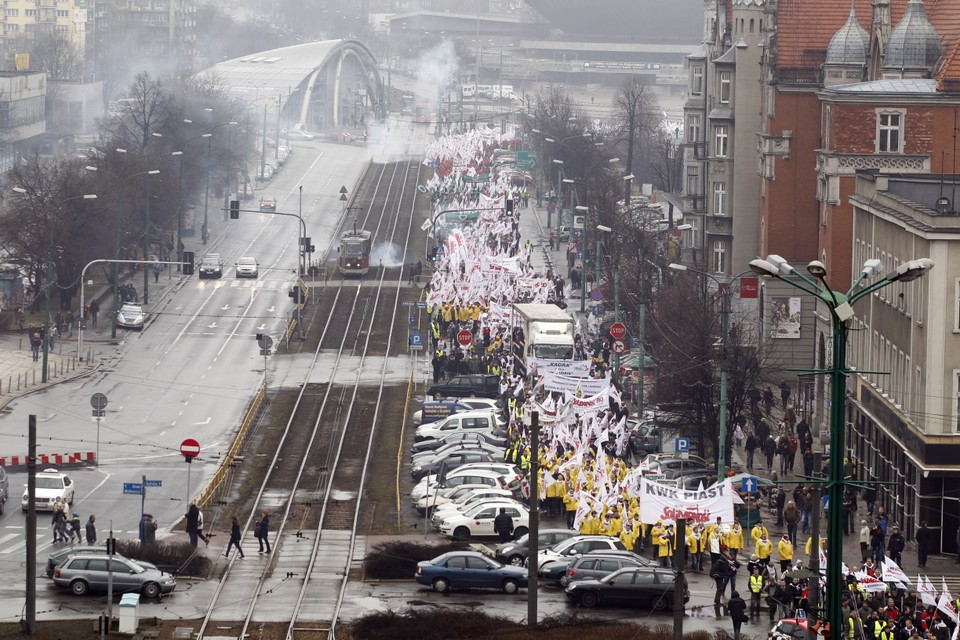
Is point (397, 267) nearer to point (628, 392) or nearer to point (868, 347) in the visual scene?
point (628, 392)

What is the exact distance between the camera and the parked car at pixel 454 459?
67.2m

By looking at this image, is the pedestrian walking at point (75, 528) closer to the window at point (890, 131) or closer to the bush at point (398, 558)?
the bush at point (398, 558)

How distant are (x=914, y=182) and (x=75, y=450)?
3021 centimetres

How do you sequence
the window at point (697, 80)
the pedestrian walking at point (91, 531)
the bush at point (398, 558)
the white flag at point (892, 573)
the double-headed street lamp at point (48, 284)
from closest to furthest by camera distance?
the white flag at point (892, 573) → the bush at point (398, 558) → the pedestrian walking at point (91, 531) → the double-headed street lamp at point (48, 284) → the window at point (697, 80)

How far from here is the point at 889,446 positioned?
62.0 metres

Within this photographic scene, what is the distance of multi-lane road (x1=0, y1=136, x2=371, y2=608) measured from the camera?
6384 centimetres

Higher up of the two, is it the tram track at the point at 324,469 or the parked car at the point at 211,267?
the parked car at the point at 211,267

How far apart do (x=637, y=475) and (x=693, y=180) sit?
56.3 meters

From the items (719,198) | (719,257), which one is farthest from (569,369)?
(719,198)

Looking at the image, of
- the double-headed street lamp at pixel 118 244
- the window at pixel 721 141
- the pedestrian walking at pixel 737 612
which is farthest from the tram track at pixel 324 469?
the window at pixel 721 141

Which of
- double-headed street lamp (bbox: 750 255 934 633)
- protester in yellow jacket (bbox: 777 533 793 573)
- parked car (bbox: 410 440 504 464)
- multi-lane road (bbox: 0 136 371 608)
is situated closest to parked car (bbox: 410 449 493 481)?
parked car (bbox: 410 440 504 464)

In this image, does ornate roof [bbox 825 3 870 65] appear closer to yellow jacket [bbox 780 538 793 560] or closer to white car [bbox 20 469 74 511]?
yellow jacket [bbox 780 538 793 560]

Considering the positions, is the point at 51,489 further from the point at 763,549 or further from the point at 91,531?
the point at 763,549

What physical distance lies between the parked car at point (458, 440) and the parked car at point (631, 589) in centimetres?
2077
